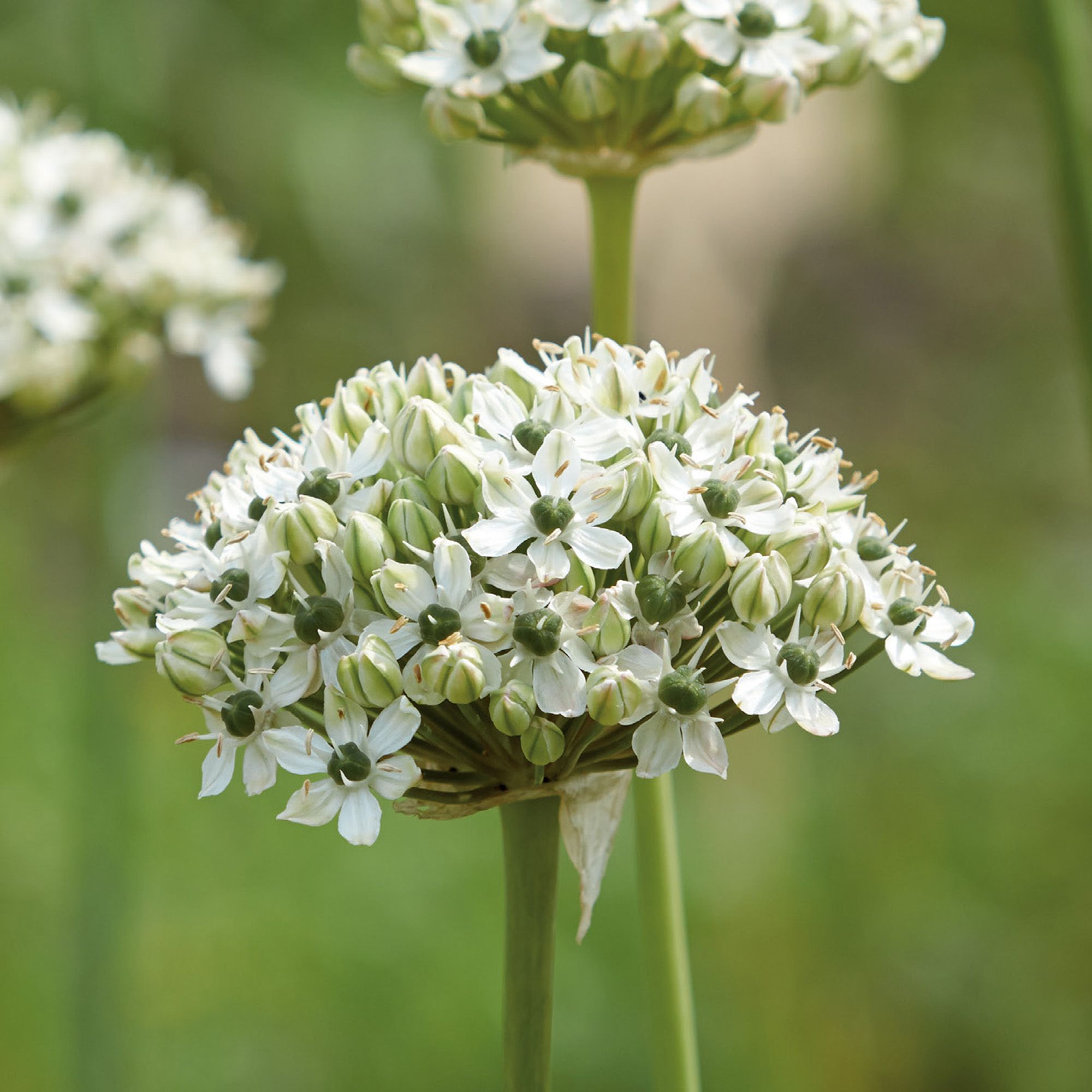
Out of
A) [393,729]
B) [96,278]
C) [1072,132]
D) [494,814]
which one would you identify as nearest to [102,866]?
[96,278]

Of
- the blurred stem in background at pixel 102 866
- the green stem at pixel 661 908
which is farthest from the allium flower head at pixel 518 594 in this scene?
the blurred stem in background at pixel 102 866

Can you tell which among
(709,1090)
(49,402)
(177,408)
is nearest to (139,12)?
(49,402)

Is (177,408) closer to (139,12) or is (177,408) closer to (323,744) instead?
(139,12)

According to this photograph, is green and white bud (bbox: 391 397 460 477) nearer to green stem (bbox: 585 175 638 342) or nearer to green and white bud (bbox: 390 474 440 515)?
green and white bud (bbox: 390 474 440 515)

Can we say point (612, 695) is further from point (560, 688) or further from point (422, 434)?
point (422, 434)

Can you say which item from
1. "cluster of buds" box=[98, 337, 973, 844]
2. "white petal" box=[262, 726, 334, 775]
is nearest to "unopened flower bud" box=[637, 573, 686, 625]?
"cluster of buds" box=[98, 337, 973, 844]

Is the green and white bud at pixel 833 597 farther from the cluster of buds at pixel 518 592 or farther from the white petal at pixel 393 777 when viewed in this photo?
the white petal at pixel 393 777
